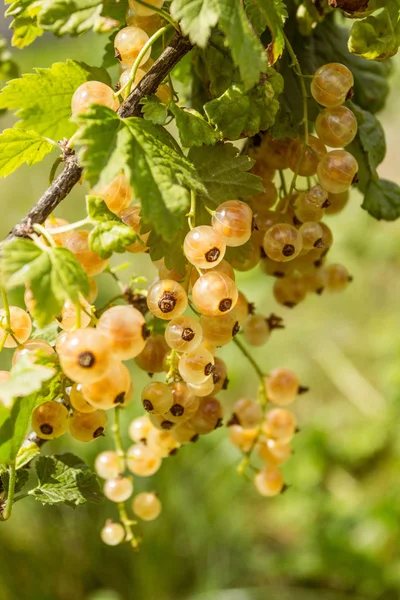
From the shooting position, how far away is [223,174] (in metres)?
0.54

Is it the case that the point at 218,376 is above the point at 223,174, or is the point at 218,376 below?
below

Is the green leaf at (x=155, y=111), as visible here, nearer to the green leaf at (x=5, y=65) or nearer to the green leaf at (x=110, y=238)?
the green leaf at (x=110, y=238)

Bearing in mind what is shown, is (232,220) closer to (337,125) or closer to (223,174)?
(223,174)

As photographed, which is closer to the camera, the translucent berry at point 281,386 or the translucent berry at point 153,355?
the translucent berry at point 153,355

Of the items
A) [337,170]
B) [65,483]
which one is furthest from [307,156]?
[65,483]

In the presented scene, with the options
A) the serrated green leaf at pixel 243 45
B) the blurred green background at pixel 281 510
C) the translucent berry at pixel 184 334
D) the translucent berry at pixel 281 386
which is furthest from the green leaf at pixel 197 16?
the blurred green background at pixel 281 510

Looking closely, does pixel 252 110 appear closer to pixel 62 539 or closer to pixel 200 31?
pixel 200 31

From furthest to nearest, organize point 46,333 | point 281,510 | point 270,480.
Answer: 1. point 281,510
2. point 270,480
3. point 46,333

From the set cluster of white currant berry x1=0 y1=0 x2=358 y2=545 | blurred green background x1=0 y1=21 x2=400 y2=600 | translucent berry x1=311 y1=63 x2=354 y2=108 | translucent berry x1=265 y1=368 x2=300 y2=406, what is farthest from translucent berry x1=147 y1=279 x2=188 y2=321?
blurred green background x1=0 y1=21 x2=400 y2=600

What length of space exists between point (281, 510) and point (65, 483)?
173 cm

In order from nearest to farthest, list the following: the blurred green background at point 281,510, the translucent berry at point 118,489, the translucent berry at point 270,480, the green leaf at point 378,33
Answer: the green leaf at point 378,33, the translucent berry at point 118,489, the translucent berry at point 270,480, the blurred green background at point 281,510

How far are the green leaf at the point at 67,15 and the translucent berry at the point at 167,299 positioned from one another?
20 cm

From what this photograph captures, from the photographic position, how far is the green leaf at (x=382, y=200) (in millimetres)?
686

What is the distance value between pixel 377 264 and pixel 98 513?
1.60m
